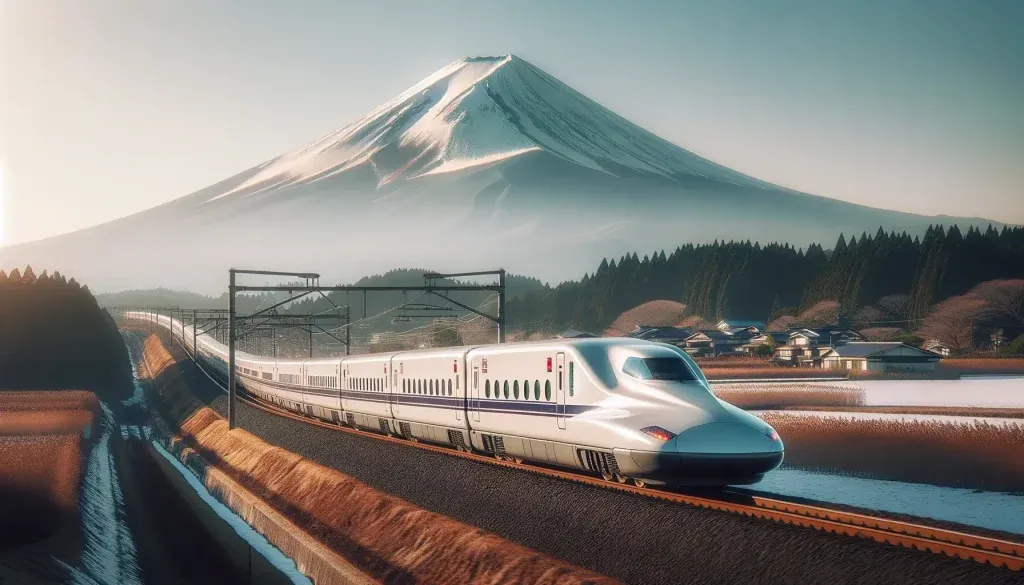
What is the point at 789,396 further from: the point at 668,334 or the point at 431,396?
the point at 668,334

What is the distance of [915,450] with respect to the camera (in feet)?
124

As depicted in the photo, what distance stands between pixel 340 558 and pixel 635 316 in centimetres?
16083

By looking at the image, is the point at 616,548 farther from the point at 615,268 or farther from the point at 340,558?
the point at 615,268

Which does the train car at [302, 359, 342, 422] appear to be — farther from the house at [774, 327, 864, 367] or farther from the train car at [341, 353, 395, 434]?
the house at [774, 327, 864, 367]

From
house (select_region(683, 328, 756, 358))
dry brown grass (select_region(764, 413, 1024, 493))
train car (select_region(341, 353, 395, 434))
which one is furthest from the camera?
house (select_region(683, 328, 756, 358))

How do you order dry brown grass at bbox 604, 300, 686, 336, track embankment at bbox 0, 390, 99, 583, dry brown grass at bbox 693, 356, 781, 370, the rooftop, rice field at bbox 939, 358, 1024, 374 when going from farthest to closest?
dry brown grass at bbox 604, 300, 686, 336, dry brown grass at bbox 693, 356, 781, 370, the rooftop, rice field at bbox 939, 358, 1024, 374, track embankment at bbox 0, 390, 99, 583

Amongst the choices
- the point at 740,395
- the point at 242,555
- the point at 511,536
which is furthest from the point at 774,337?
the point at 511,536

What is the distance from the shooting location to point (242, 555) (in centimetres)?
3266

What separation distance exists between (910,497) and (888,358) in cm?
6758

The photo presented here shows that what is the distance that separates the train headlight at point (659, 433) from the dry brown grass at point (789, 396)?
126 ft

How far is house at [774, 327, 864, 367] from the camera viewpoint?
110625 mm

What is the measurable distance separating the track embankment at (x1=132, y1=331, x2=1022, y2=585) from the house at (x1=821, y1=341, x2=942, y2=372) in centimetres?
6799

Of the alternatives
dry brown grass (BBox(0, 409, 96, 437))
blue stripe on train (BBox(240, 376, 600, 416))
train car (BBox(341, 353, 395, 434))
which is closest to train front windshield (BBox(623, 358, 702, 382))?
blue stripe on train (BBox(240, 376, 600, 416))

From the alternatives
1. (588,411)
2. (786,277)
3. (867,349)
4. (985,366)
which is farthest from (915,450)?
(786,277)
